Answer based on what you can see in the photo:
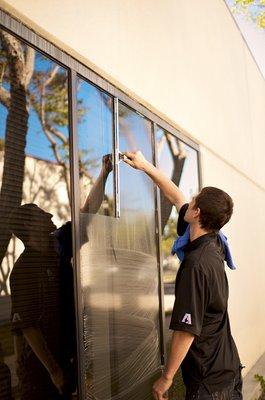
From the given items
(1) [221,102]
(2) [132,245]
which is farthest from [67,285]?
(1) [221,102]

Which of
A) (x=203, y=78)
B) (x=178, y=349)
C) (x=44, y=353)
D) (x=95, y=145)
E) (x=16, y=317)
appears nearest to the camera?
(x=16, y=317)

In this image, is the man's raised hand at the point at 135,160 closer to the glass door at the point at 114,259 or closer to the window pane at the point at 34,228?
the glass door at the point at 114,259

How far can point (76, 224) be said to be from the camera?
264cm

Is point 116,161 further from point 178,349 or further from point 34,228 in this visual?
point 178,349

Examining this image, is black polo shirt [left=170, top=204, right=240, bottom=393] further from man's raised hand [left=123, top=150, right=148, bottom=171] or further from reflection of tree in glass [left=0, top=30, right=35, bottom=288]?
reflection of tree in glass [left=0, top=30, right=35, bottom=288]

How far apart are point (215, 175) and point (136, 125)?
2.35 metres

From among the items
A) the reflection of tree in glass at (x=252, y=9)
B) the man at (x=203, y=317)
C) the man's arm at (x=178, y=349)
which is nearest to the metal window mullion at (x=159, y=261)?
the man at (x=203, y=317)

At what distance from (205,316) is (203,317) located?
0.03 m

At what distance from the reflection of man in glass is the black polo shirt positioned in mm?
573

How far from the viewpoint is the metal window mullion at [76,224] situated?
8.46 ft

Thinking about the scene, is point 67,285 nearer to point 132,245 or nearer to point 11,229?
point 11,229

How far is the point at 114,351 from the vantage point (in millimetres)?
2992

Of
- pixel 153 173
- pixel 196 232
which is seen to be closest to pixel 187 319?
pixel 196 232

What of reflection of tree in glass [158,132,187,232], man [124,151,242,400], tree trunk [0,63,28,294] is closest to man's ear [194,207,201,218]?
man [124,151,242,400]
